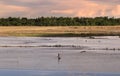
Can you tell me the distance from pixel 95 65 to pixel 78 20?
6802 centimetres

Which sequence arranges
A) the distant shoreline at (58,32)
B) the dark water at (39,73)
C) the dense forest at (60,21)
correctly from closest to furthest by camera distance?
the dark water at (39,73) → the distant shoreline at (58,32) → the dense forest at (60,21)

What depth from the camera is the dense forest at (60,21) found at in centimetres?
8431

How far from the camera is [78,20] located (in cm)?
8619

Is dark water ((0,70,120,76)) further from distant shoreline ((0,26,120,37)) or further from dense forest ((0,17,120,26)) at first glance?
dense forest ((0,17,120,26))

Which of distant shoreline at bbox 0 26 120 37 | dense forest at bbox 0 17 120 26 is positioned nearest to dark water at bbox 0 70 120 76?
distant shoreline at bbox 0 26 120 37

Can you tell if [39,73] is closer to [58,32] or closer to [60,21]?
[58,32]

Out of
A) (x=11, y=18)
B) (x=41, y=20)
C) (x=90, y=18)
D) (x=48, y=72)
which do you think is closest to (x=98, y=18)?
(x=90, y=18)

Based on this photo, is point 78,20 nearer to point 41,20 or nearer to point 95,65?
point 41,20

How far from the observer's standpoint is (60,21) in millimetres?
85125

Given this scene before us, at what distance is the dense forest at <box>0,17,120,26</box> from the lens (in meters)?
84.3

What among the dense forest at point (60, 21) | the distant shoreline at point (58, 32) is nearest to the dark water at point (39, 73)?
the distant shoreline at point (58, 32)

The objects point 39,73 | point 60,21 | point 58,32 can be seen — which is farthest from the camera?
point 60,21

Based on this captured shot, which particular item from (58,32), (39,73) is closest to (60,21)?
(58,32)

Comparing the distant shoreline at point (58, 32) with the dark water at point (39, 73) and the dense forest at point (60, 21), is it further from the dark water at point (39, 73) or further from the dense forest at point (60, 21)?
the dark water at point (39, 73)
